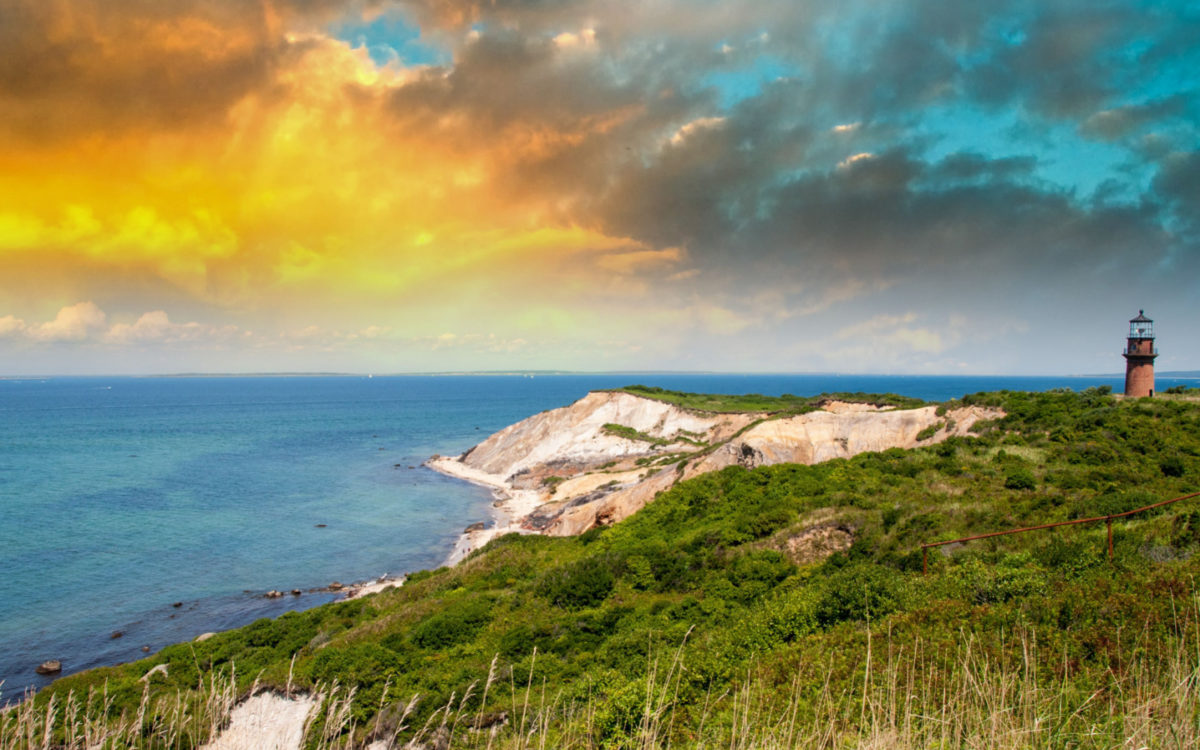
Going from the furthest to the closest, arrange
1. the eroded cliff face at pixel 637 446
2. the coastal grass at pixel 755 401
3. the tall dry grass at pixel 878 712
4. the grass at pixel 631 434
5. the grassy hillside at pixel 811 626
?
1. the grass at pixel 631 434
2. the coastal grass at pixel 755 401
3. the eroded cliff face at pixel 637 446
4. the grassy hillside at pixel 811 626
5. the tall dry grass at pixel 878 712

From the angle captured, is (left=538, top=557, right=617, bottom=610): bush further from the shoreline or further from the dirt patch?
the shoreline

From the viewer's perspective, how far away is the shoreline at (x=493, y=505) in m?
41.2

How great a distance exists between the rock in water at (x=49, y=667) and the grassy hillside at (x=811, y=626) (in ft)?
23.3

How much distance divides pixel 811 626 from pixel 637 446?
166ft

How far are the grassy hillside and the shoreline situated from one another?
13569 millimetres

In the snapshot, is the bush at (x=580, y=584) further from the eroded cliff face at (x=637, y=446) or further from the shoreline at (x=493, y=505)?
the eroded cliff face at (x=637, y=446)

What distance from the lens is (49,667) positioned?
949 inches

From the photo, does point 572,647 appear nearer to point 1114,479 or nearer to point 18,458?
point 1114,479

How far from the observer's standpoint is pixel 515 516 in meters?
49.6

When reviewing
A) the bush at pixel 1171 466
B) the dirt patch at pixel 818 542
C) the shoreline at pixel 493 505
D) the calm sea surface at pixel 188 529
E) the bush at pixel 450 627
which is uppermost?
the bush at pixel 1171 466

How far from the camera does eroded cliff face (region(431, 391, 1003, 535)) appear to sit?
114 ft

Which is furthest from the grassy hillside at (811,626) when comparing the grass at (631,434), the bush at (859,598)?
the grass at (631,434)

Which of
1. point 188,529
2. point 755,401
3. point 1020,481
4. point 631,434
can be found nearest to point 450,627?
point 1020,481

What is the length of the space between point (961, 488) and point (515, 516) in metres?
36.7
